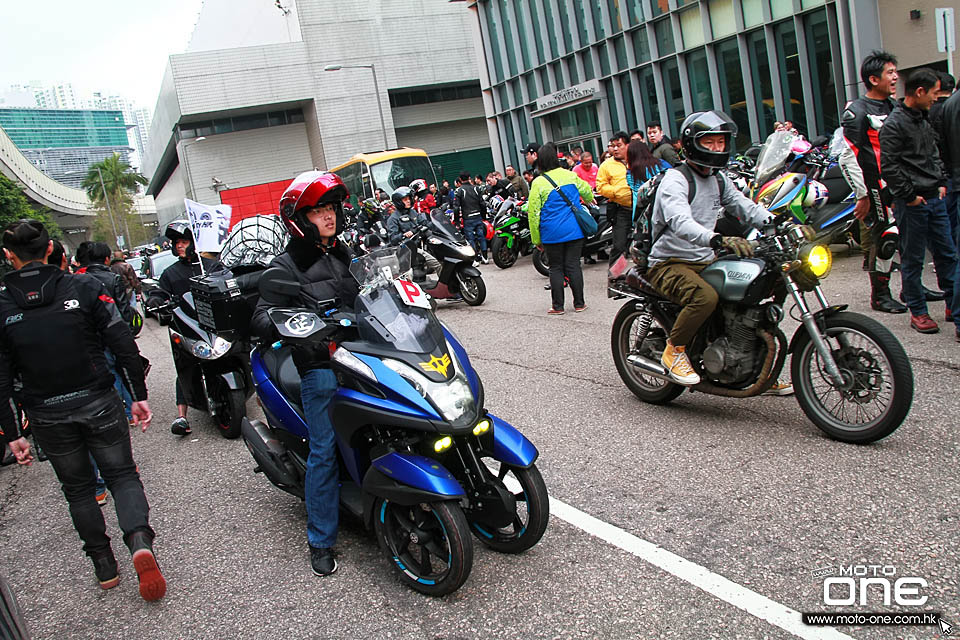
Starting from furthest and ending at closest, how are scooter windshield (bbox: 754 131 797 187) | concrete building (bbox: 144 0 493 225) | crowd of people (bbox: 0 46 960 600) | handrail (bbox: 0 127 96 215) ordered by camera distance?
handrail (bbox: 0 127 96 215) < concrete building (bbox: 144 0 493 225) < scooter windshield (bbox: 754 131 797 187) < crowd of people (bbox: 0 46 960 600)

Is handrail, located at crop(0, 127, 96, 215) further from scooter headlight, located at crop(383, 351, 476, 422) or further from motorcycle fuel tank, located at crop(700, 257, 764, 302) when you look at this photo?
scooter headlight, located at crop(383, 351, 476, 422)

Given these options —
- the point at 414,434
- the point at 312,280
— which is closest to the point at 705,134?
the point at 312,280

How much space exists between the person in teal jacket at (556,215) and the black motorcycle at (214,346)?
3.91 metres

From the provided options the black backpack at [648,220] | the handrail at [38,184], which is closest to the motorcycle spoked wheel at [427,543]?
the black backpack at [648,220]

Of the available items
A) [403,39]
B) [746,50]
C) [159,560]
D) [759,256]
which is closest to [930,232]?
[759,256]

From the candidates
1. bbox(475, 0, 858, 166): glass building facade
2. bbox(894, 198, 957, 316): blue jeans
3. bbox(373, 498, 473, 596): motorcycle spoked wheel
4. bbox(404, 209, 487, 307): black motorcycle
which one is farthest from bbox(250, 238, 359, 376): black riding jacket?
bbox(475, 0, 858, 166): glass building facade

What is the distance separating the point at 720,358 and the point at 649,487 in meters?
1.02

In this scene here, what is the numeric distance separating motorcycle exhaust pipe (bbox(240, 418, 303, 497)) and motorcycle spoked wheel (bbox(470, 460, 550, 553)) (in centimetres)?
109

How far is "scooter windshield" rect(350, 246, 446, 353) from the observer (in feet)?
11.2

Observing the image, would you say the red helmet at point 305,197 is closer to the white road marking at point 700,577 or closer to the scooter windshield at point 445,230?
the white road marking at point 700,577

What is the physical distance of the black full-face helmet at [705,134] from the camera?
485cm

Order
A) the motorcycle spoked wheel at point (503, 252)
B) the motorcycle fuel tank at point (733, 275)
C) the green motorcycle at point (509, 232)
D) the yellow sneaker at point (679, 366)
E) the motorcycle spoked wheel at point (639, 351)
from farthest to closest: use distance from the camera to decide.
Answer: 1. the motorcycle spoked wheel at point (503, 252)
2. the green motorcycle at point (509, 232)
3. the motorcycle spoked wheel at point (639, 351)
4. the yellow sneaker at point (679, 366)
5. the motorcycle fuel tank at point (733, 275)

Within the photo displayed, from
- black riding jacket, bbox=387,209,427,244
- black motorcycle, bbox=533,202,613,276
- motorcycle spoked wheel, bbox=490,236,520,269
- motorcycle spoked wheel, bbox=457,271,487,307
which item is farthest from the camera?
motorcycle spoked wheel, bbox=490,236,520,269

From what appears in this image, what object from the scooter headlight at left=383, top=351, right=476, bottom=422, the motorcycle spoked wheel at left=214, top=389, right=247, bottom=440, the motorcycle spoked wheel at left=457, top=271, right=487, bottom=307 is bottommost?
the motorcycle spoked wheel at left=214, top=389, right=247, bottom=440
